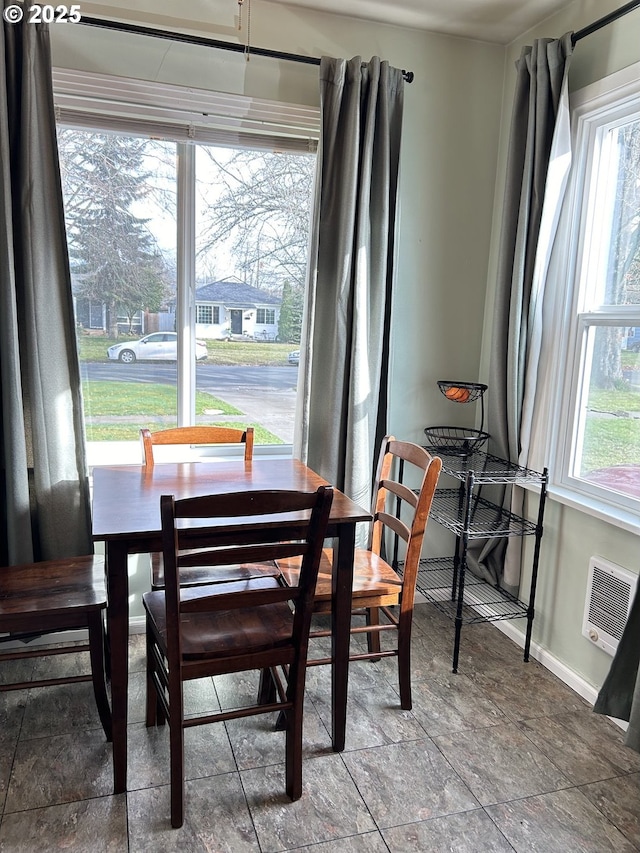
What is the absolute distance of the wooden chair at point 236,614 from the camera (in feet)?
4.97

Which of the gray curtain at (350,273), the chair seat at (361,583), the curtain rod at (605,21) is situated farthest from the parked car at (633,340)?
the chair seat at (361,583)

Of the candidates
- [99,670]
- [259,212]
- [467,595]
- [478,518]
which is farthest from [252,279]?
[467,595]

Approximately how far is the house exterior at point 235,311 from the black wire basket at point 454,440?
88 cm

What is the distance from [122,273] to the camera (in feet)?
8.54

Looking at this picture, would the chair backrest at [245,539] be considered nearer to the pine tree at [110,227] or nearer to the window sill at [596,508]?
the window sill at [596,508]

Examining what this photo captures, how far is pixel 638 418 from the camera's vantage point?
2.23 metres

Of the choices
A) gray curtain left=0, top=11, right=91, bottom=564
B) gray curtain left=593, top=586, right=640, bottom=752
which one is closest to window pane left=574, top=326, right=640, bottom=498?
gray curtain left=593, top=586, right=640, bottom=752

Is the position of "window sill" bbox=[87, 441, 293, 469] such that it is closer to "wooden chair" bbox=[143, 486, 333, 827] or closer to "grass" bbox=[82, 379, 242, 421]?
"grass" bbox=[82, 379, 242, 421]

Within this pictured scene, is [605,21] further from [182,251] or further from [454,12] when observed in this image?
[182,251]

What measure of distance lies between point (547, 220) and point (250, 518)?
1665mm

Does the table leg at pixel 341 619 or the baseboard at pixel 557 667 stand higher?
the table leg at pixel 341 619

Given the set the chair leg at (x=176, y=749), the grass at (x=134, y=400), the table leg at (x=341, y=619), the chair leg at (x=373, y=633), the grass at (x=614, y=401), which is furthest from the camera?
the grass at (x=134, y=400)

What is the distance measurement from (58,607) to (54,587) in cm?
15

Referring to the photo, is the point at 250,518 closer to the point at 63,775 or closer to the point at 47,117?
the point at 63,775
